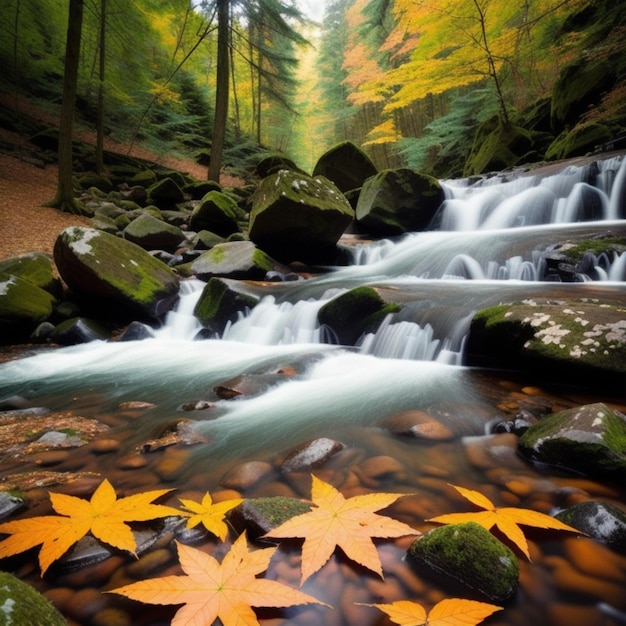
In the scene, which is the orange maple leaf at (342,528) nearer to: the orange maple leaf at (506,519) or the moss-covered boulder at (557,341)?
the orange maple leaf at (506,519)

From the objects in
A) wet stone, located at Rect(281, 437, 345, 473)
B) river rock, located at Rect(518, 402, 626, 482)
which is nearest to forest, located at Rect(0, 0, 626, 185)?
river rock, located at Rect(518, 402, 626, 482)

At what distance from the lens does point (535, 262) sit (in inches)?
231

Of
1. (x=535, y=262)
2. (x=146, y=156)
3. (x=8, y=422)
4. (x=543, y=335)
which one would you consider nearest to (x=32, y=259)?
(x=8, y=422)

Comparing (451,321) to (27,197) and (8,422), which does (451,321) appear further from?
(27,197)

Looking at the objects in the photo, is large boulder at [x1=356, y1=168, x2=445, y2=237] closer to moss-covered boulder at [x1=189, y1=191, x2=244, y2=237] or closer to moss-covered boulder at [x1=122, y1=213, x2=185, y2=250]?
moss-covered boulder at [x1=189, y1=191, x2=244, y2=237]

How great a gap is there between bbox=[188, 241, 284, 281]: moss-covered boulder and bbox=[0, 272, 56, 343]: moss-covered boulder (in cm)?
267

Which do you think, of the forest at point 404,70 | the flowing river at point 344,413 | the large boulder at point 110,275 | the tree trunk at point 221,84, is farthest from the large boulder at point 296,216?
the tree trunk at point 221,84

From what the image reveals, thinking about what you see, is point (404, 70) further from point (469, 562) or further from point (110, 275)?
point (469, 562)

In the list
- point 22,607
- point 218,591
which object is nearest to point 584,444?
point 218,591

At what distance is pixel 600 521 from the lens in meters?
1.38

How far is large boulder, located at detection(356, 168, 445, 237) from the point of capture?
33.0ft

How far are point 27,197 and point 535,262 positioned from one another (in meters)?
12.4

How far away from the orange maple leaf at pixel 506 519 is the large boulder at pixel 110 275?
566cm

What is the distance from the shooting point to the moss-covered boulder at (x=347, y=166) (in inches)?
602
